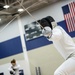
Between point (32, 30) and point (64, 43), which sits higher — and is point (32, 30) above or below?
above

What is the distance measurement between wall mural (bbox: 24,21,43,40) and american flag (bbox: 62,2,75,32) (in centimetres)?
105

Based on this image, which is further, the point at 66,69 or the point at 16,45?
the point at 16,45

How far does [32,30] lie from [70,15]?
4.88 feet

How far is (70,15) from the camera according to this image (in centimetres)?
584

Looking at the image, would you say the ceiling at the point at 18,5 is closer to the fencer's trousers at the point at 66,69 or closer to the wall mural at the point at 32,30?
the wall mural at the point at 32,30

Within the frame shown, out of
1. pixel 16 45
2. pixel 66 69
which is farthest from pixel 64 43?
pixel 16 45

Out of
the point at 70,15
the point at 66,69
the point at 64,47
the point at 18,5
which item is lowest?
the point at 66,69

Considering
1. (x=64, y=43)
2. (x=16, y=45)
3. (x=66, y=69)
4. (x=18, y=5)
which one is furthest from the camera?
(x=16, y=45)

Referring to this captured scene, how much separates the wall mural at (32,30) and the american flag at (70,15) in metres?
1.05

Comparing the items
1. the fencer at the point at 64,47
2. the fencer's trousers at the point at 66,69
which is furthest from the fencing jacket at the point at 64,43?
the fencer's trousers at the point at 66,69

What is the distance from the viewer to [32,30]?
6609mm

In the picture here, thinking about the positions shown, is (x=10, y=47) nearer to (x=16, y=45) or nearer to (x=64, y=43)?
(x=16, y=45)

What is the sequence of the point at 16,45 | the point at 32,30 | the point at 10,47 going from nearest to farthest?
the point at 32,30
the point at 16,45
the point at 10,47

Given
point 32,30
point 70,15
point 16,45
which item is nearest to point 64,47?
point 70,15
